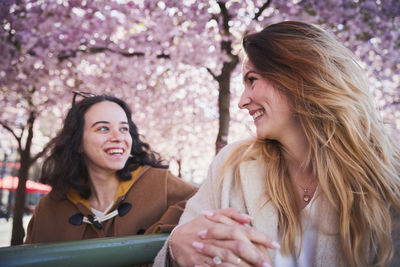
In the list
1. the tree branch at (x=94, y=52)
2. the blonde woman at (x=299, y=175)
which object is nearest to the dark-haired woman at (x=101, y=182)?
the blonde woman at (x=299, y=175)

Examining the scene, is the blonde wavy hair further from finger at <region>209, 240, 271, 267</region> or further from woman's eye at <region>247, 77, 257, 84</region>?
finger at <region>209, 240, 271, 267</region>

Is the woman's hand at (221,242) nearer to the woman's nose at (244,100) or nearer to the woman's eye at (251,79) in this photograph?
the woman's nose at (244,100)

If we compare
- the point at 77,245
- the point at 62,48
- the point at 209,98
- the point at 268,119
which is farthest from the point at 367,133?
the point at 209,98

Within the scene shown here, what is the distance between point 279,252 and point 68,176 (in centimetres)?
185

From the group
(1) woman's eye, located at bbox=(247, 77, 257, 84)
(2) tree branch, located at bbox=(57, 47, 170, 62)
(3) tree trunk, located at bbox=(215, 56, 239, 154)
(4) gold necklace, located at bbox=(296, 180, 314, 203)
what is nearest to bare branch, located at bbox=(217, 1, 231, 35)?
(3) tree trunk, located at bbox=(215, 56, 239, 154)

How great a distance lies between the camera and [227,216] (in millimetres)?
1684

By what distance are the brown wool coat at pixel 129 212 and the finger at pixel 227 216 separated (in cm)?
75

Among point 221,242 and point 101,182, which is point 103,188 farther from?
point 221,242

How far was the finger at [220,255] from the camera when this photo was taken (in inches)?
61.0

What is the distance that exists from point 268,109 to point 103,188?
159 centimetres

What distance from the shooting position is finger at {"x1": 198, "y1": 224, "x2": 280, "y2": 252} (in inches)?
62.3

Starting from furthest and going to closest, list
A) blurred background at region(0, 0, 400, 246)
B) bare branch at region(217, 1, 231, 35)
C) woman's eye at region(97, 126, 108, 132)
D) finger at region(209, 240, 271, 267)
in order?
bare branch at region(217, 1, 231, 35)
blurred background at region(0, 0, 400, 246)
woman's eye at region(97, 126, 108, 132)
finger at region(209, 240, 271, 267)

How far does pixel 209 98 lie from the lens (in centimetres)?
1207

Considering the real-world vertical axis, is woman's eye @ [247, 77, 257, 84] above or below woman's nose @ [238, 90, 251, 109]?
above
